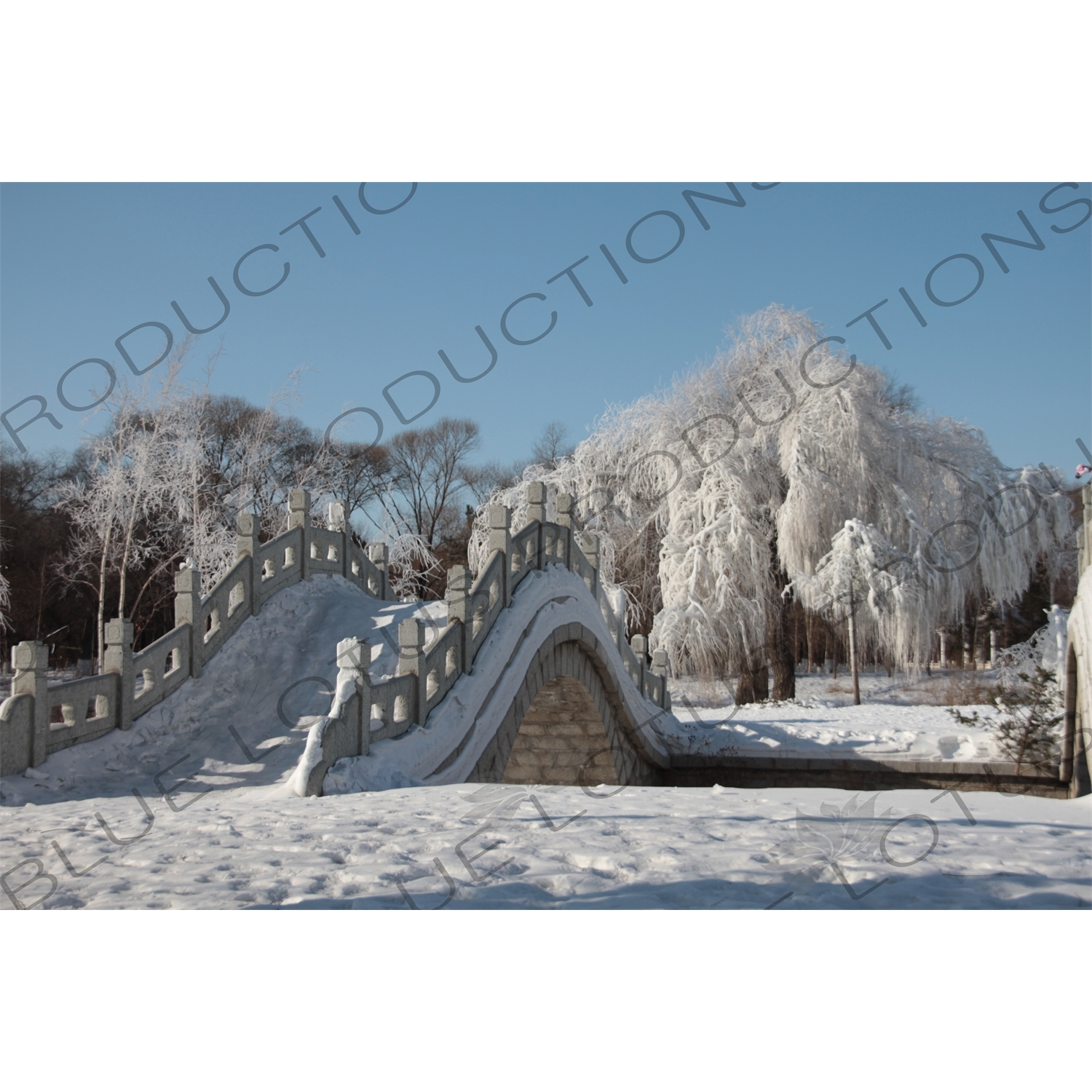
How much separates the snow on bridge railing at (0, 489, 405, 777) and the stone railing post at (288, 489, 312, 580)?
1 centimetres

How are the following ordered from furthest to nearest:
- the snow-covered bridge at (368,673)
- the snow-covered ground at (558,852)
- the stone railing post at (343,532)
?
1. the stone railing post at (343,532)
2. the snow-covered bridge at (368,673)
3. the snow-covered ground at (558,852)

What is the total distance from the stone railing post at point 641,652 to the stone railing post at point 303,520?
18.3 ft

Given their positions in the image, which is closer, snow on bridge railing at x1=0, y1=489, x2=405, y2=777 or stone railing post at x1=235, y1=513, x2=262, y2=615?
snow on bridge railing at x1=0, y1=489, x2=405, y2=777

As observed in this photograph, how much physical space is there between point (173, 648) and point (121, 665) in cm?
82

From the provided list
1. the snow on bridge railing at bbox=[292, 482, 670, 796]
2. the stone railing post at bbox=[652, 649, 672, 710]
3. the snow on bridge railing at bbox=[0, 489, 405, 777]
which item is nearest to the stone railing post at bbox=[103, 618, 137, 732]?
the snow on bridge railing at bbox=[0, 489, 405, 777]

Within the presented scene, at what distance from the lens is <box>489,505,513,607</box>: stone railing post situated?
400 inches

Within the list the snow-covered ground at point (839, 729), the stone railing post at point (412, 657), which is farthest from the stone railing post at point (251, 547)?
the snow-covered ground at point (839, 729)

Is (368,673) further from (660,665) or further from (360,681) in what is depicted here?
(660,665)

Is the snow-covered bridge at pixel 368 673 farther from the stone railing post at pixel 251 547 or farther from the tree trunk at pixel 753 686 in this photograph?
the tree trunk at pixel 753 686

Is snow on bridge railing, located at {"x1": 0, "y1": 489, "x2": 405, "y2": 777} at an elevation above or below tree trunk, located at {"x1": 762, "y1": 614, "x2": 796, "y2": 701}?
above

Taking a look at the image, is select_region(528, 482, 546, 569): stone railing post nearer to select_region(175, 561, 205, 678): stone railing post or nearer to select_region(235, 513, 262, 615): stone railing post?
select_region(235, 513, 262, 615): stone railing post

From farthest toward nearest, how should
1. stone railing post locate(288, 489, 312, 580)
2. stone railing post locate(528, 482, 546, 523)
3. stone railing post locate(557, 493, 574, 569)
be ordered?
stone railing post locate(557, 493, 574, 569), stone railing post locate(288, 489, 312, 580), stone railing post locate(528, 482, 546, 523)

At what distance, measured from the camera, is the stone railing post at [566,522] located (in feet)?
41.1

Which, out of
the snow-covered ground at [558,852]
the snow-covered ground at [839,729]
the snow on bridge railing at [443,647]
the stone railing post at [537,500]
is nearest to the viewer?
the snow-covered ground at [558,852]
